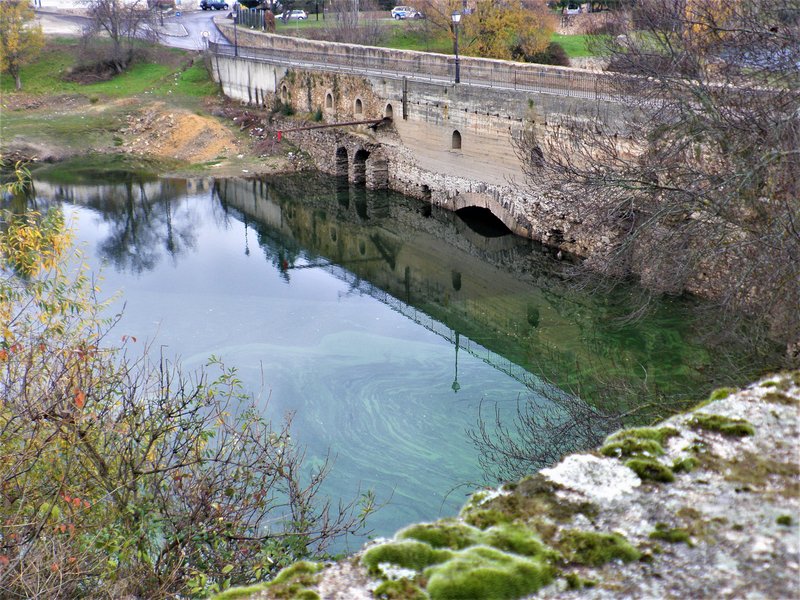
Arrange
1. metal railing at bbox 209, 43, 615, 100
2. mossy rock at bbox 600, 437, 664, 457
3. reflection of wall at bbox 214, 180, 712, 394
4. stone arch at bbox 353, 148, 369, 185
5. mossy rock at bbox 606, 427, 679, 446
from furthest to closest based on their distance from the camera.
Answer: stone arch at bbox 353, 148, 369, 185
metal railing at bbox 209, 43, 615, 100
reflection of wall at bbox 214, 180, 712, 394
mossy rock at bbox 606, 427, 679, 446
mossy rock at bbox 600, 437, 664, 457

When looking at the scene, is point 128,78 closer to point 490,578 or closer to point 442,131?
point 442,131

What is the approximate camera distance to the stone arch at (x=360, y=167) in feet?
96.0

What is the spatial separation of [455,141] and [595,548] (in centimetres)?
2231

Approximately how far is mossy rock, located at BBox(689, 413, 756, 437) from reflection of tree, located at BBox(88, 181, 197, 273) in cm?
1820

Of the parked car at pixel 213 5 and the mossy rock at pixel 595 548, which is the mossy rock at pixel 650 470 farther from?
the parked car at pixel 213 5

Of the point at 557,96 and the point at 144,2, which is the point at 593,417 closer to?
the point at 557,96

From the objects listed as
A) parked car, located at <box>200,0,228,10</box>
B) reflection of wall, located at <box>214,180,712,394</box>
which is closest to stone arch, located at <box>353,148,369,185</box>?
reflection of wall, located at <box>214,180,712,394</box>

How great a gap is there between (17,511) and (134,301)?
1197 centimetres

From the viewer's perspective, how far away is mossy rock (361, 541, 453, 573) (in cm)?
304

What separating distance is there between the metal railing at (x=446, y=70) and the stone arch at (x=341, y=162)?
2765 millimetres

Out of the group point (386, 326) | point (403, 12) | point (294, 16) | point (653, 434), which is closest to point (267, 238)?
point (386, 326)

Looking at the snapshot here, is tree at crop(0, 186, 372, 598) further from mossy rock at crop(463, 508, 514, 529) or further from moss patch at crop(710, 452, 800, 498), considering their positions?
moss patch at crop(710, 452, 800, 498)

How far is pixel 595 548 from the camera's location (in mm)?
2959

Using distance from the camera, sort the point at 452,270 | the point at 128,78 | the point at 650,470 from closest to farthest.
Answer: the point at 650,470, the point at 452,270, the point at 128,78
